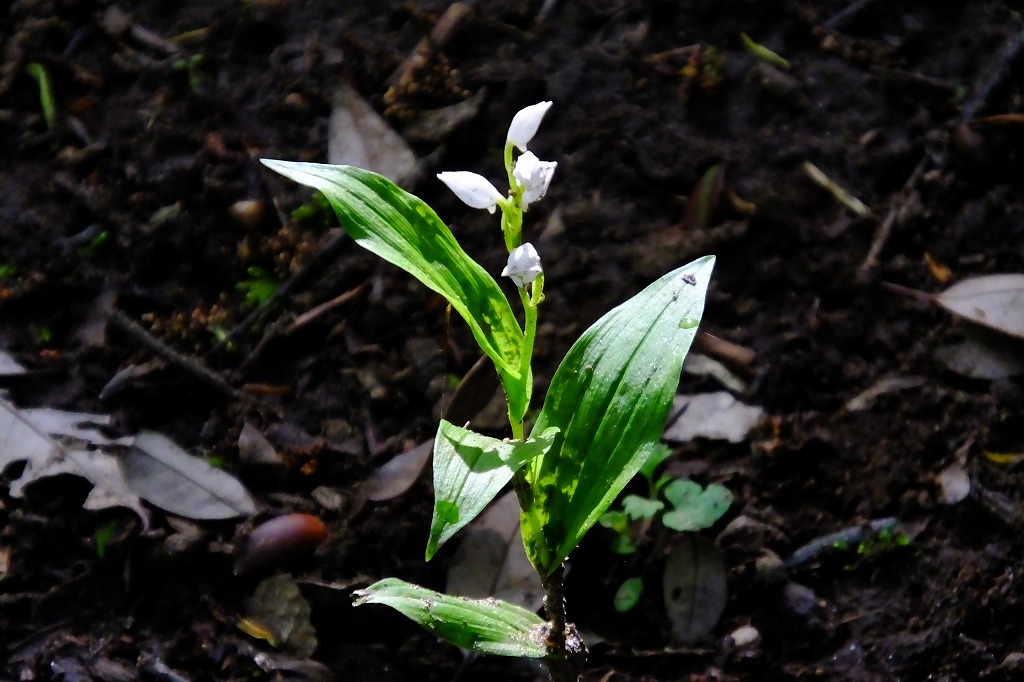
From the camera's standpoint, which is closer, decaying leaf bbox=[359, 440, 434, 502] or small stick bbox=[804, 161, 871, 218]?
decaying leaf bbox=[359, 440, 434, 502]

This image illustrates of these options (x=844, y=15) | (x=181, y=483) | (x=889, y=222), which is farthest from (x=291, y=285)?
(x=844, y=15)

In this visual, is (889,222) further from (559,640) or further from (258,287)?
(258,287)

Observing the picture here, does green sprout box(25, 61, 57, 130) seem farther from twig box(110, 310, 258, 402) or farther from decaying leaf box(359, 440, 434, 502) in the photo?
decaying leaf box(359, 440, 434, 502)

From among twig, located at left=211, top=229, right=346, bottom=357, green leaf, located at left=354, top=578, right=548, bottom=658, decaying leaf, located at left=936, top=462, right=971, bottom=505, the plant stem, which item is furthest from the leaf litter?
decaying leaf, located at left=936, top=462, right=971, bottom=505

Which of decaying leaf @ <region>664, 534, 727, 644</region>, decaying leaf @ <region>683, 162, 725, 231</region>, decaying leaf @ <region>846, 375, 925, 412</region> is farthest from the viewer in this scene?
decaying leaf @ <region>683, 162, 725, 231</region>

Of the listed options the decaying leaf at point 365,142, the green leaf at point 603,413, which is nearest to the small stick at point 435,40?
the decaying leaf at point 365,142

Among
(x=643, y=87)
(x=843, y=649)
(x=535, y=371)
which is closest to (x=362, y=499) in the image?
(x=535, y=371)

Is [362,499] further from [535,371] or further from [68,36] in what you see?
[68,36]

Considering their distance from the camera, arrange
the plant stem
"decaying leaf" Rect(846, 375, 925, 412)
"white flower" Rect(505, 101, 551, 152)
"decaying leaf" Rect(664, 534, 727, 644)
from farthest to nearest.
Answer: "decaying leaf" Rect(846, 375, 925, 412), "decaying leaf" Rect(664, 534, 727, 644), the plant stem, "white flower" Rect(505, 101, 551, 152)
